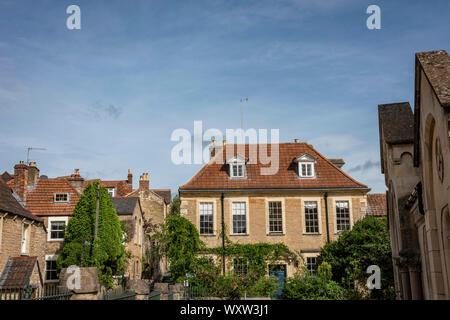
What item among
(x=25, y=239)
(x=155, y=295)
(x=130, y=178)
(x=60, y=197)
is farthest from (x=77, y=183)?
(x=155, y=295)

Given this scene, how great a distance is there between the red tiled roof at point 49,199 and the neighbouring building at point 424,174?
85.3 ft

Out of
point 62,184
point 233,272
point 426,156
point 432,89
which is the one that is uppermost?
point 62,184

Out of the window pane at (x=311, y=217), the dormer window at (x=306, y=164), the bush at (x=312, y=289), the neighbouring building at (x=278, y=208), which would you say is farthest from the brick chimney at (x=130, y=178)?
the bush at (x=312, y=289)

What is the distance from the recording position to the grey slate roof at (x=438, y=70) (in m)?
7.60

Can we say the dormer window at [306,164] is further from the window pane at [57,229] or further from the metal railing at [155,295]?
the window pane at [57,229]

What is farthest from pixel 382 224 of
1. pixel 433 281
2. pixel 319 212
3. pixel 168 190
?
pixel 168 190

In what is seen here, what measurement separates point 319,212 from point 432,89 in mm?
22031

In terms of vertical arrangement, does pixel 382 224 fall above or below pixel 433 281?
above

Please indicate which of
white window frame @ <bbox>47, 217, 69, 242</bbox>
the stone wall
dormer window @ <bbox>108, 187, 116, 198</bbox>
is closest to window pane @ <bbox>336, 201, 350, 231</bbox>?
the stone wall

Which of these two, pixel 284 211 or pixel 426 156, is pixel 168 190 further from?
pixel 426 156

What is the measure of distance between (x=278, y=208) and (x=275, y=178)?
7.75ft

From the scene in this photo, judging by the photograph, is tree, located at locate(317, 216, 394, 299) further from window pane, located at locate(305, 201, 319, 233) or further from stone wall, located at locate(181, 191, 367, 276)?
window pane, located at locate(305, 201, 319, 233)
